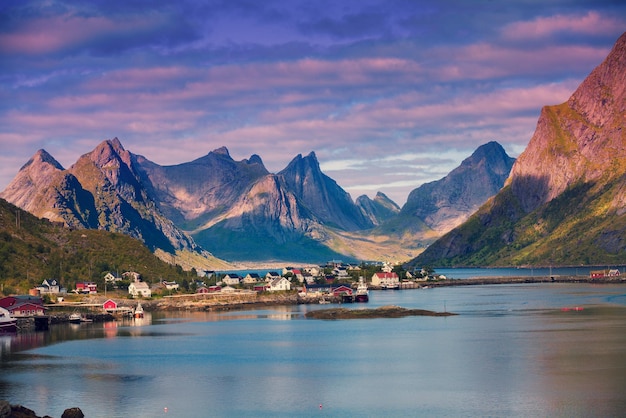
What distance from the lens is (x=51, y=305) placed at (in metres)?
172

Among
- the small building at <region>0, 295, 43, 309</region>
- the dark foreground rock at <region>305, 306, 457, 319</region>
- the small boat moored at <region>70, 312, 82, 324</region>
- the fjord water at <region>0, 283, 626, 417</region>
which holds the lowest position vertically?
the fjord water at <region>0, 283, 626, 417</region>

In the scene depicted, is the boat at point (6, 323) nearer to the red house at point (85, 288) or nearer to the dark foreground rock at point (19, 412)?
the red house at point (85, 288)

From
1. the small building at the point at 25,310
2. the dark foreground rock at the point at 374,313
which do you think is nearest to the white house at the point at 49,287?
the small building at the point at 25,310

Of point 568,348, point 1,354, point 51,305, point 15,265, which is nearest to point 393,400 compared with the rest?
point 568,348

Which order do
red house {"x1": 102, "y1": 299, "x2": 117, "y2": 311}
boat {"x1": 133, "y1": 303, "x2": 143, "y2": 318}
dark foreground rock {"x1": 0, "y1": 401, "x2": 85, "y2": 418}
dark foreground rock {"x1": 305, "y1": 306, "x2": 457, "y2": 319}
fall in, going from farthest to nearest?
boat {"x1": 133, "y1": 303, "x2": 143, "y2": 318} < red house {"x1": 102, "y1": 299, "x2": 117, "y2": 311} < dark foreground rock {"x1": 305, "y1": 306, "x2": 457, "y2": 319} < dark foreground rock {"x1": 0, "y1": 401, "x2": 85, "y2": 418}

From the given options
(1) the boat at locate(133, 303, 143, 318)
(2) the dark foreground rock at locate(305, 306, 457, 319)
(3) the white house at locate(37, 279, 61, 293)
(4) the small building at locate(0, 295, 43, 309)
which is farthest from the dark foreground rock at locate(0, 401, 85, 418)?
(3) the white house at locate(37, 279, 61, 293)

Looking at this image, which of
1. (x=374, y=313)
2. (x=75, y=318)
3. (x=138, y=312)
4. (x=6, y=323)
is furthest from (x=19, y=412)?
(x=374, y=313)

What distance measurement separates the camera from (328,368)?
10575cm

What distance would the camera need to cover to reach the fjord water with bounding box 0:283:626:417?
8175 centimetres

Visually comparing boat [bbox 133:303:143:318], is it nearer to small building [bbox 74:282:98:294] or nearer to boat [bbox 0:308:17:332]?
small building [bbox 74:282:98:294]

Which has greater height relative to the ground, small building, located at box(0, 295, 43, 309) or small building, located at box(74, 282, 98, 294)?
small building, located at box(74, 282, 98, 294)

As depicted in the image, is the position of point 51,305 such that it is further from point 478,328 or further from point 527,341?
point 527,341

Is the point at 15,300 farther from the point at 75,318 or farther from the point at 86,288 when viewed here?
the point at 86,288

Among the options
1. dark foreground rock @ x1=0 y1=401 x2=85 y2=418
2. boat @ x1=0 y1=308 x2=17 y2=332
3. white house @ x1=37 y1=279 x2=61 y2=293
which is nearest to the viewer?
dark foreground rock @ x1=0 y1=401 x2=85 y2=418
